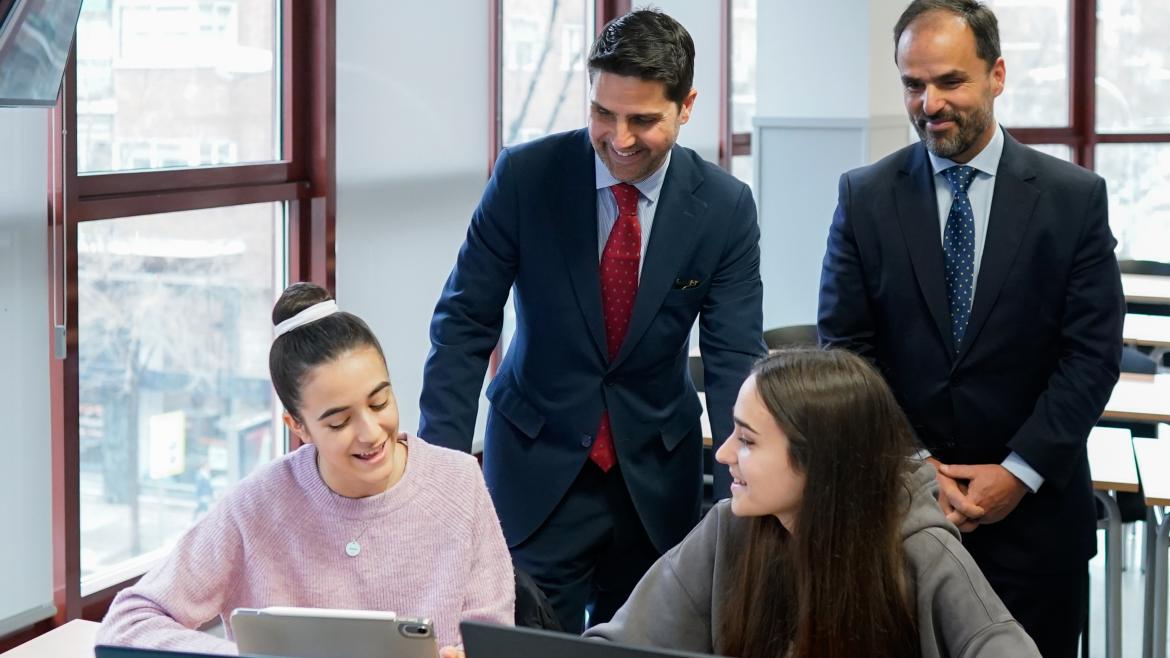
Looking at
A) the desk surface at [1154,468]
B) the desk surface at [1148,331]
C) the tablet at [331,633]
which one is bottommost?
the desk surface at [1154,468]

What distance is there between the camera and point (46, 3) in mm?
1407

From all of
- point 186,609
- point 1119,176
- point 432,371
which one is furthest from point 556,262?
point 1119,176

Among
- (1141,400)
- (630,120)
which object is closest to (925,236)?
(630,120)

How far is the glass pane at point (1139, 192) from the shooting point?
8039mm

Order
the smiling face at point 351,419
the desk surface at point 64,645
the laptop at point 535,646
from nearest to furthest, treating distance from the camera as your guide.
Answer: the laptop at point 535,646
the smiling face at point 351,419
the desk surface at point 64,645

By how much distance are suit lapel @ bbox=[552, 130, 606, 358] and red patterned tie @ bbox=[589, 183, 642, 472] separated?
31 millimetres

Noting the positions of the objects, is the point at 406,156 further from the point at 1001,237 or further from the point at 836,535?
the point at 836,535

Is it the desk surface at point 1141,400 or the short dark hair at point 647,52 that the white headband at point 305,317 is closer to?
the short dark hair at point 647,52

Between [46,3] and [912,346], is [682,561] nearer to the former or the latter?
[912,346]

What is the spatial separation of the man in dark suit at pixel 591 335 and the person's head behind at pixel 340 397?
13.3 inches

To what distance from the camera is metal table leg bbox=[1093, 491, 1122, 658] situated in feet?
10.7

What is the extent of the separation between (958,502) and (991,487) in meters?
0.06

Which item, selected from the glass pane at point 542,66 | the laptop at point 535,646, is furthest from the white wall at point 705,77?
the laptop at point 535,646

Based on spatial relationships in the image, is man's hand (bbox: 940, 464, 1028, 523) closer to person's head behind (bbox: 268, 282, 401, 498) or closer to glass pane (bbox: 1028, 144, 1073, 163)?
person's head behind (bbox: 268, 282, 401, 498)
